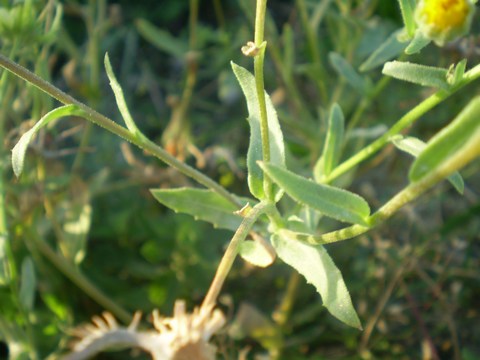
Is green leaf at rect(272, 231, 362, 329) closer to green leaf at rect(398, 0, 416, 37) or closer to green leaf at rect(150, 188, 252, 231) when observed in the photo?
green leaf at rect(150, 188, 252, 231)

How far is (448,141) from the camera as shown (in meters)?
0.54

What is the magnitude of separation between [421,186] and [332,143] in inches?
13.6

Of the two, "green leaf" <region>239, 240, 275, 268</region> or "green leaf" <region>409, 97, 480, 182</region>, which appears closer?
"green leaf" <region>409, 97, 480, 182</region>

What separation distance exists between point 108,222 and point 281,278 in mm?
351

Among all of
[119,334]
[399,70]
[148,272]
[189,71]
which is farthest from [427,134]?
[119,334]

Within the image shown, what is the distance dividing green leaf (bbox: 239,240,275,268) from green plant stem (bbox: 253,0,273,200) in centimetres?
7

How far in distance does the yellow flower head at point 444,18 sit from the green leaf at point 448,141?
0.14m

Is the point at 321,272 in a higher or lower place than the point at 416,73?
lower

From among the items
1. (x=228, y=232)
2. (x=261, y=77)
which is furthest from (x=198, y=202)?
(x=228, y=232)

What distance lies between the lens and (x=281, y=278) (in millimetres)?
1323

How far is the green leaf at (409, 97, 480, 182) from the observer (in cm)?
51

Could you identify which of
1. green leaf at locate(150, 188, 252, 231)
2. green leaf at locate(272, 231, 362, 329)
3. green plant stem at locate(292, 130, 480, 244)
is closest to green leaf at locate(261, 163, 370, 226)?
green plant stem at locate(292, 130, 480, 244)

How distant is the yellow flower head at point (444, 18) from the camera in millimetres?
631

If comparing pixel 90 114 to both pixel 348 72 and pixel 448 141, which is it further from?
pixel 348 72
